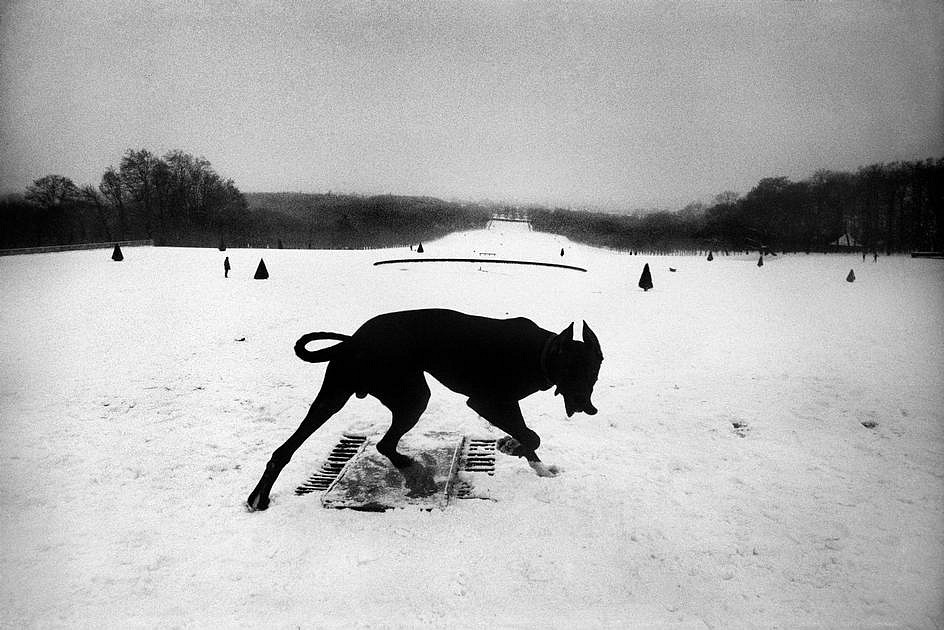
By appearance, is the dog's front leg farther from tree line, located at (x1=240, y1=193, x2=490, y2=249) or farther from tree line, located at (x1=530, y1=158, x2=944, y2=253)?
tree line, located at (x1=240, y1=193, x2=490, y2=249)

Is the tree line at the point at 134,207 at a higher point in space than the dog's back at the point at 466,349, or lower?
higher

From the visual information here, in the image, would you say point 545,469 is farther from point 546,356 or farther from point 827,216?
point 827,216

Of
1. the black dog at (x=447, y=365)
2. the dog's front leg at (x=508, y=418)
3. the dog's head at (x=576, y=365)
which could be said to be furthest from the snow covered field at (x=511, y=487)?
the dog's head at (x=576, y=365)

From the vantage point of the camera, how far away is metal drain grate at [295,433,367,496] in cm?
515

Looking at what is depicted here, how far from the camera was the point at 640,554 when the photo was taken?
13.4 feet

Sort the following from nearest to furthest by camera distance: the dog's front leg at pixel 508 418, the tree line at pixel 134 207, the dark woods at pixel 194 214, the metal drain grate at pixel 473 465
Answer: the dog's front leg at pixel 508 418 < the metal drain grate at pixel 473 465 < the tree line at pixel 134 207 < the dark woods at pixel 194 214

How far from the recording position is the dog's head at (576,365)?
4699 millimetres

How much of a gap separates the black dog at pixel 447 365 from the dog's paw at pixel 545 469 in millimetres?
636

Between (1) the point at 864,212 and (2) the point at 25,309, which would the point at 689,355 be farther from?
(2) the point at 25,309

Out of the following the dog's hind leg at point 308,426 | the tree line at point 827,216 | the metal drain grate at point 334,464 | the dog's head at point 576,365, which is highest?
the tree line at point 827,216

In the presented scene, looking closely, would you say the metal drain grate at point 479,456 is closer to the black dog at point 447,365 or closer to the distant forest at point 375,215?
the black dog at point 447,365

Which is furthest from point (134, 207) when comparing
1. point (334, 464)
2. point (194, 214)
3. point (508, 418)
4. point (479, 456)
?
point (508, 418)

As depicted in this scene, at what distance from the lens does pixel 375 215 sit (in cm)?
2456

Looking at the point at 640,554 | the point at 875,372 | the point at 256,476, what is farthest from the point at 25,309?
the point at 875,372
